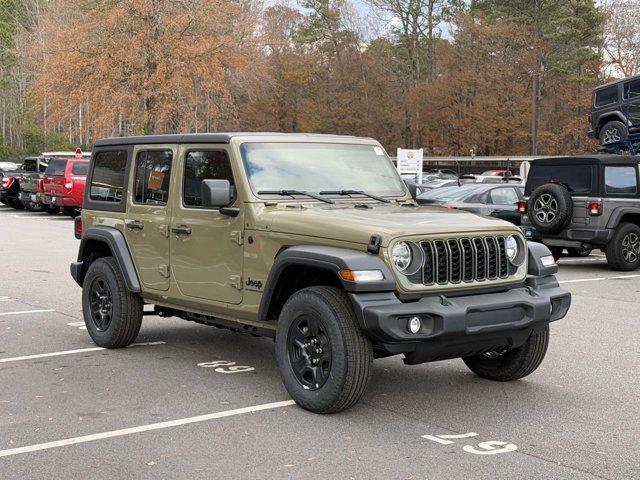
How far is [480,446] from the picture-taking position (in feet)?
17.5

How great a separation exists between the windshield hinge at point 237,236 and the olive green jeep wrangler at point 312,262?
0.01 metres

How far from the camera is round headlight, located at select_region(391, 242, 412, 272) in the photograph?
5750 mm

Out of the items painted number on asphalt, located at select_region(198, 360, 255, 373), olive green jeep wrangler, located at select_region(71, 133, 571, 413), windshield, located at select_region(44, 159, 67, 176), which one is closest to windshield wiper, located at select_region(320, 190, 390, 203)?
olive green jeep wrangler, located at select_region(71, 133, 571, 413)

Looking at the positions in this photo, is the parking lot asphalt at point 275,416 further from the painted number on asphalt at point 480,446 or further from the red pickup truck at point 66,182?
the red pickup truck at point 66,182

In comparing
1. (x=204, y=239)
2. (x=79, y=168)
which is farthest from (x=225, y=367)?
(x=79, y=168)

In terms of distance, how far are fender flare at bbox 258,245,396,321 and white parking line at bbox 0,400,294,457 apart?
2.26 ft

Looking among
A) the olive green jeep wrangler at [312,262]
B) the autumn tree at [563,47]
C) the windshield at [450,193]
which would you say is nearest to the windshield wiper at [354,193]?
the olive green jeep wrangler at [312,262]

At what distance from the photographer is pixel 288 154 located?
7117 millimetres

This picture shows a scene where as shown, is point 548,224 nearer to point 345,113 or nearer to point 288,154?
point 288,154

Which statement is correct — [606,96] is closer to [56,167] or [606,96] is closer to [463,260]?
[56,167]

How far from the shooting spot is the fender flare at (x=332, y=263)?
5.62m

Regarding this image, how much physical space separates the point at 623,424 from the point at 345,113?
222ft

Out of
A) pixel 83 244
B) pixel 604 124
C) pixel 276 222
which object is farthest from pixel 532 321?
pixel 604 124

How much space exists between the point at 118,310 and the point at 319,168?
2240mm
